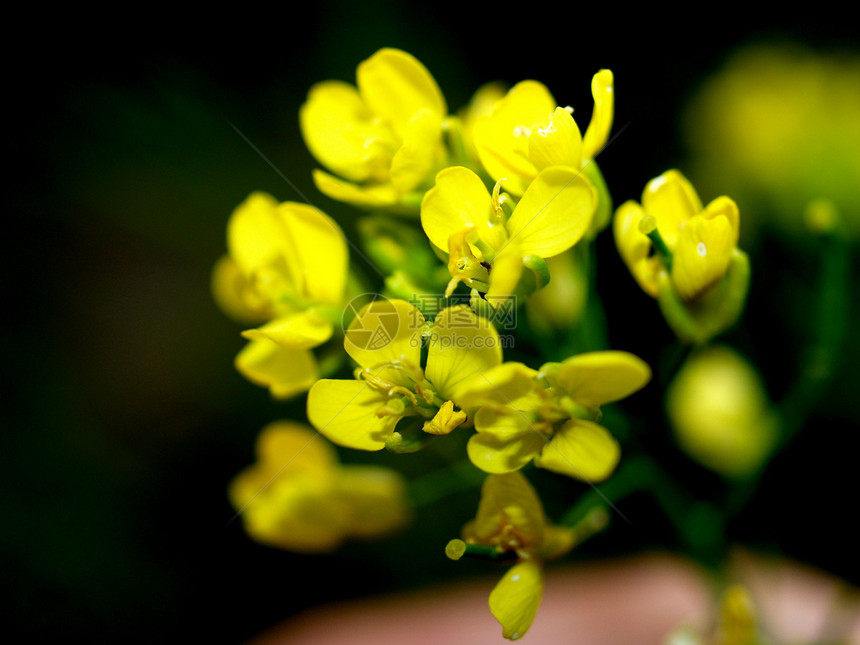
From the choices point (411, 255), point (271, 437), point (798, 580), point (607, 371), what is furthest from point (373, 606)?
point (607, 371)

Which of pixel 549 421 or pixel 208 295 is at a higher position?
pixel 549 421

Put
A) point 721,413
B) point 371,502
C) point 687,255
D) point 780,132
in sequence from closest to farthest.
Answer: point 687,255 → point 371,502 → point 721,413 → point 780,132

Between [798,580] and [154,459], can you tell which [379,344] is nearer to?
[154,459]

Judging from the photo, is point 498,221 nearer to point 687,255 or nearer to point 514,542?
point 687,255

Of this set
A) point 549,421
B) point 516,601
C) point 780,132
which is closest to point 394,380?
point 549,421

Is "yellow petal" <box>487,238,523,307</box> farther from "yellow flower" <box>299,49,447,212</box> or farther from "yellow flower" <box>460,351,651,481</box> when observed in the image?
"yellow flower" <box>299,49,447,212</box>
